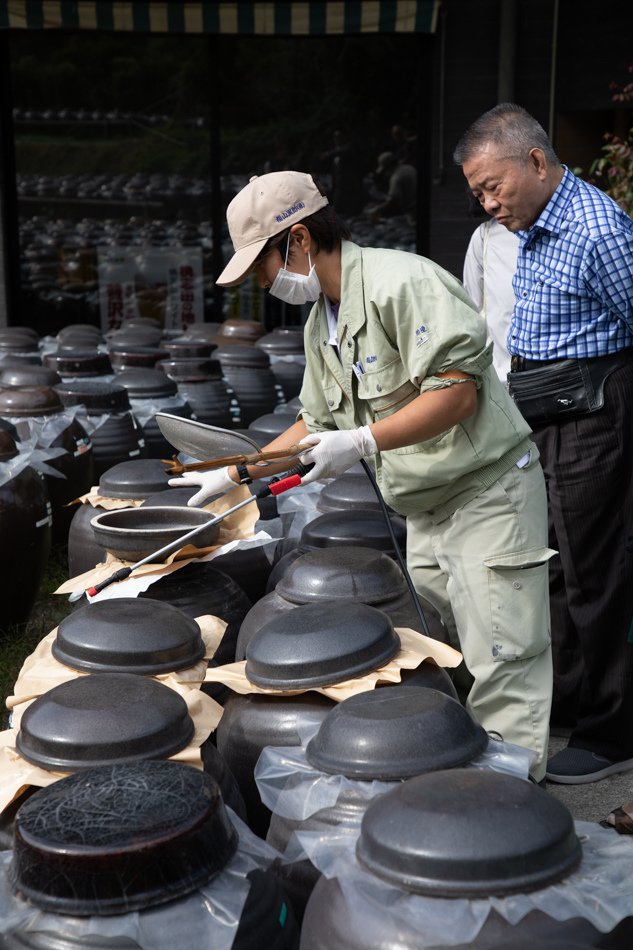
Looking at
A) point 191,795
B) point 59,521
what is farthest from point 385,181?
point 191,795

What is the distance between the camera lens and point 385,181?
9648mm

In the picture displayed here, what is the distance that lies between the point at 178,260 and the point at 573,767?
7759 millimetres

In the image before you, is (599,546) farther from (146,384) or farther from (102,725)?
(146,384)

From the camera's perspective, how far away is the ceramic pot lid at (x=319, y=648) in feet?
7.24

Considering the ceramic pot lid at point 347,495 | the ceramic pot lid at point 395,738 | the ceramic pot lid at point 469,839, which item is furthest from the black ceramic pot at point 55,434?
the ceramic pot lid at point 469,839

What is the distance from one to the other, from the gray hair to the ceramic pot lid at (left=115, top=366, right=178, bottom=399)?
2.98 metres

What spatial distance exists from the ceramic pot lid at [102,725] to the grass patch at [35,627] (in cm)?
173

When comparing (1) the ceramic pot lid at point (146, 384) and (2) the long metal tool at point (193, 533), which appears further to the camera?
(1) the ceramic pot lid at point (146, 384)

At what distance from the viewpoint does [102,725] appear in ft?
6.31

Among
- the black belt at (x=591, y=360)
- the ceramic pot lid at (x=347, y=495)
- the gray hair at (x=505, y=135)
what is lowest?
the ceramic pot lid at (x=347, y=495)

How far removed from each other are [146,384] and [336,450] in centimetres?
321

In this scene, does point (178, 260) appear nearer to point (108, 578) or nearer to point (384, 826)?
point (108, 578)

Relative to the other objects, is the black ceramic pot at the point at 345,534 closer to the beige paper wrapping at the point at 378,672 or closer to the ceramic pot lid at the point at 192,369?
the beige paper wrapping at the point at 378,672

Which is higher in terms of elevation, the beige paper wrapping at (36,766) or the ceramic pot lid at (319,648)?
the ceramic pot lid at (319,648)
